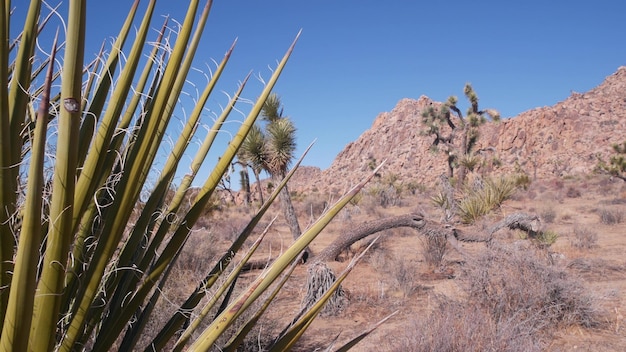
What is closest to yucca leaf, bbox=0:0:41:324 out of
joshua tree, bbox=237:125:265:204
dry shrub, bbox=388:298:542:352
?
dry shrub, bbox=388:298:542:352

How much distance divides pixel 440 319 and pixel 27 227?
13.3 feet

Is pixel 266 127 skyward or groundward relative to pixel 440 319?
skyward

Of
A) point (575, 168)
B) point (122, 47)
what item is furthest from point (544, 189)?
point (122, 47)

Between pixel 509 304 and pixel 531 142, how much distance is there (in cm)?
6031

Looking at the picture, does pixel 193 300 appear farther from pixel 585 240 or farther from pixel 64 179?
pixel 585 240

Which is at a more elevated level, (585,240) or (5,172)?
(5,172)

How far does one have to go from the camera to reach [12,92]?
3.70ft

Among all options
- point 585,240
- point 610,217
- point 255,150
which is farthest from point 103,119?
point 610,217

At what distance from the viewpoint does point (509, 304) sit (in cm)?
536

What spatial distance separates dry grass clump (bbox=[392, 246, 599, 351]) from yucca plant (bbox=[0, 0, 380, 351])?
3146 mm

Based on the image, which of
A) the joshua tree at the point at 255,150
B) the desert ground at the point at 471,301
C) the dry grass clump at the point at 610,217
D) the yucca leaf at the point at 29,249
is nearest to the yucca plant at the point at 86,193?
the yucca leaf at the point at 29,249

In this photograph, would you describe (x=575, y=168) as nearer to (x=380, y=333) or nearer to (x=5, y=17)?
(x=380, y=333)

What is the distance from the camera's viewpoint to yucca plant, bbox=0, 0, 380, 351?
807mm

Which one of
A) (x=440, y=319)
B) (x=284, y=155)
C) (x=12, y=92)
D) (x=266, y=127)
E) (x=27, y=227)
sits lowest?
(x=440, y=319)
